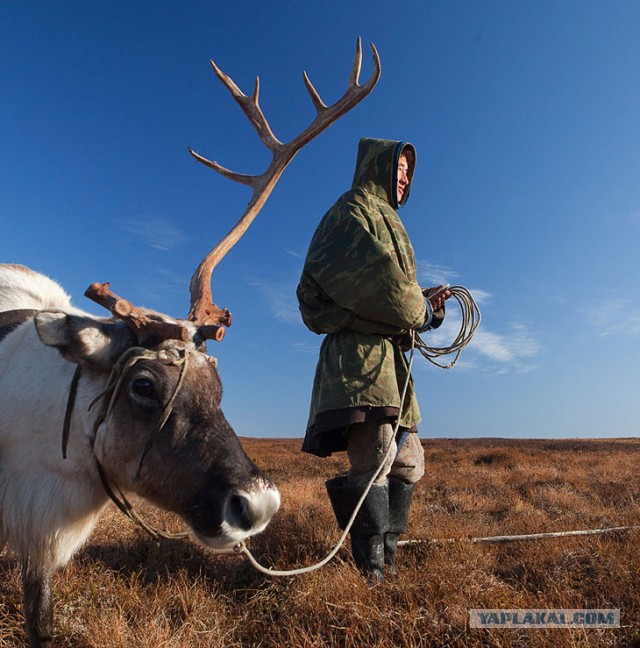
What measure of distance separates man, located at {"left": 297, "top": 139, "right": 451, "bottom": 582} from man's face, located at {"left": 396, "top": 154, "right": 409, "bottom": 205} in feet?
2.34

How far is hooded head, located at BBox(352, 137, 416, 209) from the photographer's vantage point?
3912 millimetres

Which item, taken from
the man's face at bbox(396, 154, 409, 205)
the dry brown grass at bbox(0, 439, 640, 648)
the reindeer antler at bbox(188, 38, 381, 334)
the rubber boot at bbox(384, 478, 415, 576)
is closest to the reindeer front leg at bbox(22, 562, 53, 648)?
the dry brown grass at bbox(0, 439, 640, 648)

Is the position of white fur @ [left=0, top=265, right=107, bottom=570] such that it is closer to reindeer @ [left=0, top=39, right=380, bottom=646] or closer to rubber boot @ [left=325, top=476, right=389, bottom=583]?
reindeer @ [left=0, top=39, right=380, bottom=646]

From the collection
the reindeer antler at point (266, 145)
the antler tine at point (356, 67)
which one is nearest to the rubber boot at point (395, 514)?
the reindeer antler at point (266, 145)

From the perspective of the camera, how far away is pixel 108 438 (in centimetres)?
229

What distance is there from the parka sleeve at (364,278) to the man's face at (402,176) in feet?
3.61

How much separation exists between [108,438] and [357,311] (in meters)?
1.69

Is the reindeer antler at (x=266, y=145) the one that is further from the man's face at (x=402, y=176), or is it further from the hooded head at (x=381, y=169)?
the man's face at (x=402, y=176)

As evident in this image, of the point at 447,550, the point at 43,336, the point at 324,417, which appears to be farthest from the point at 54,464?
the point at 447,550

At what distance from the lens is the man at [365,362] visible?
315cm

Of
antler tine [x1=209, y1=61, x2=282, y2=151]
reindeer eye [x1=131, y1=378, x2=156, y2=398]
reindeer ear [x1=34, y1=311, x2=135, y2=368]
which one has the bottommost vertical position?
reindeer eye [x1=131, y1=378, x2=156, y2=398]

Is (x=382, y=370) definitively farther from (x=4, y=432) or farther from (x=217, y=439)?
(x=4, y=432)

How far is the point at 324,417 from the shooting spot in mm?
3160

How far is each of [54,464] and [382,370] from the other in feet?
6.60
